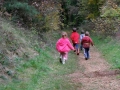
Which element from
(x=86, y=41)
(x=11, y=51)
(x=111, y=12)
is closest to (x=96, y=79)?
(x=11, y=51)

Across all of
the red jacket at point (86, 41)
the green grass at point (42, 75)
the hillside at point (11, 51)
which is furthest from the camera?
the red jacket at point (86, 41)

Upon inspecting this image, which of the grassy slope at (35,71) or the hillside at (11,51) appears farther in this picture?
the hillside at (11,51)

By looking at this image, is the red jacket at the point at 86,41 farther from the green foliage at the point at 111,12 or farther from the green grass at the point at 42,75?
the green foliage at the point at 111,12

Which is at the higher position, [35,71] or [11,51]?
[11,51]

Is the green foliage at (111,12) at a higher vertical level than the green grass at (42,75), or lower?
lower

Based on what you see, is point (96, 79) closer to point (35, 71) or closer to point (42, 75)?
point (42, 75)

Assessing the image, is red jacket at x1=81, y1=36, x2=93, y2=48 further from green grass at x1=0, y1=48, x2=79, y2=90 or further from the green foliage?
the green foliage

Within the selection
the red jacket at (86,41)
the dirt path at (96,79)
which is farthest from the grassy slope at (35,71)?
the red jacket at (86,41)

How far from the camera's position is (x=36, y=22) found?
1936cm

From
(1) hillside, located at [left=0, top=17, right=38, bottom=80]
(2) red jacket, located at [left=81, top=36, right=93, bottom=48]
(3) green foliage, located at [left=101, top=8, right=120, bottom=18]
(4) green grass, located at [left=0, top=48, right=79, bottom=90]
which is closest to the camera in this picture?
(4) green grass, located at [left=0, top=48, right=79, bottom=90]

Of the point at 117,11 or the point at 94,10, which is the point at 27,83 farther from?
the point at 94,10

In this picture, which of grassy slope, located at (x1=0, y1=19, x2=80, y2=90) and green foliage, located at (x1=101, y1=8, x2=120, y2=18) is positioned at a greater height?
grassy slope, located at (x1=0, y1=19, x2=80, y2=90)

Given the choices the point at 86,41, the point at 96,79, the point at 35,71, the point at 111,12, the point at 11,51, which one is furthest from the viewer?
the point at 111,12

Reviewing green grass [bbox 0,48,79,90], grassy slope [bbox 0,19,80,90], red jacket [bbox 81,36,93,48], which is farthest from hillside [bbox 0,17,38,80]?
red jacket [bbox 81,36,93,48]
